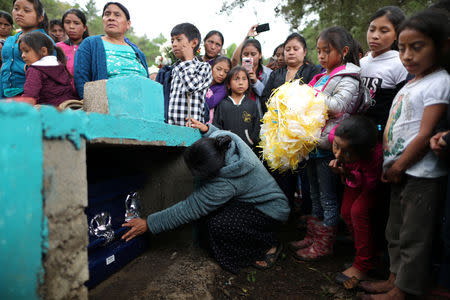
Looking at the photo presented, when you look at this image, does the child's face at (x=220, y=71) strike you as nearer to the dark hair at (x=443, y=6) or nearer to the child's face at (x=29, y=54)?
the child's face at (x=29, y=54)

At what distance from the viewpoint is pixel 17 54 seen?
115 inches

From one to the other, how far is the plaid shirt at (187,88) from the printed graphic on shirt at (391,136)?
175 centimetres

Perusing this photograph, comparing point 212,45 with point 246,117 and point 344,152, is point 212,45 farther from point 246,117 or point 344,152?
point 344,152

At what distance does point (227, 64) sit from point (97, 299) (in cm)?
297

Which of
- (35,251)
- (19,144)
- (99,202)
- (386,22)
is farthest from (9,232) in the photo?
(386,22)

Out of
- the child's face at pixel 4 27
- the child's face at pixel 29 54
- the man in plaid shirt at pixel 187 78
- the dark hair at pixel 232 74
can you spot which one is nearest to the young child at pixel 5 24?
the child's face at pixel 4 27

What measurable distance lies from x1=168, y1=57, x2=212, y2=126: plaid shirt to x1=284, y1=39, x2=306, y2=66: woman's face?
3.40 ft

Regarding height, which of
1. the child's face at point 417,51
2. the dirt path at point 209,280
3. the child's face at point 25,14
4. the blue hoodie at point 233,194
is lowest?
the dirt path at point 209,280

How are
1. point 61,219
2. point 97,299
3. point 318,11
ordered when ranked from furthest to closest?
point 318,11, point 97,299, point 61,219

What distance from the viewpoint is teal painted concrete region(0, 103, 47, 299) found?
1010mm

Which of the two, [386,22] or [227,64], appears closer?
[386,22]

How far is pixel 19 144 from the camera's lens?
1.02 metres

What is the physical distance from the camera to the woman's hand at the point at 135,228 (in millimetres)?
2243

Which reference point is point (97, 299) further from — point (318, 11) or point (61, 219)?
point (318, 11)
